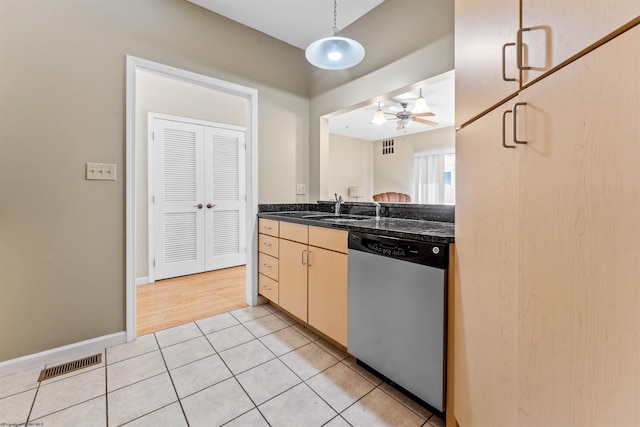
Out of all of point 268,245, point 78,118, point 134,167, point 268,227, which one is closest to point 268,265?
point 268,245

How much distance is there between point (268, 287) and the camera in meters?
2.53

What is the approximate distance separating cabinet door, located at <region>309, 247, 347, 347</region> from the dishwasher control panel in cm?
19

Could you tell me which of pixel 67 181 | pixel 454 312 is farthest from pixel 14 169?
pixel 454 312

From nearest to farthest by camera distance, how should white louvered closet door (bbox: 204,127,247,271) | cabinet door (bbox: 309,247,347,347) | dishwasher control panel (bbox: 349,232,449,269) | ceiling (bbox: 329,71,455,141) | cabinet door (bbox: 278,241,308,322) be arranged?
dishwasher control panel (bbox: 349,232,449,269) < cabinet door (bbox: 309,247,347,347) < cabinet door (bbox: 278,241,308,322) < white louvered closet door (bbox: 204,127,247,271) < ceiling (bbox: 329,71,455,141)

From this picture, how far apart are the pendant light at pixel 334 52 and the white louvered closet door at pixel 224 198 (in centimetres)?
235

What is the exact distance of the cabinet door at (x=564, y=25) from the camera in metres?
0.50

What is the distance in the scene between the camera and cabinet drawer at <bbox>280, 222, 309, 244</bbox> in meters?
2.03

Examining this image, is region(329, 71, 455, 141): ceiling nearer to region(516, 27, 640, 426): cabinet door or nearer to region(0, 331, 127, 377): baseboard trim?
region(516, 27, 640, 426): cabinet door

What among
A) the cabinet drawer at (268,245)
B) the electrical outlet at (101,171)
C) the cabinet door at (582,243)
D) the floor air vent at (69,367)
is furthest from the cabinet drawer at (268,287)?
the cabinet door at (582,243)

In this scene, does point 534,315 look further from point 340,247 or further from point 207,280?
point 207,280

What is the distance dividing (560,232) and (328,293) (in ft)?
4.58

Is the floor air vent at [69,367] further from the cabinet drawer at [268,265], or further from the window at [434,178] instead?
the window at [434,178]

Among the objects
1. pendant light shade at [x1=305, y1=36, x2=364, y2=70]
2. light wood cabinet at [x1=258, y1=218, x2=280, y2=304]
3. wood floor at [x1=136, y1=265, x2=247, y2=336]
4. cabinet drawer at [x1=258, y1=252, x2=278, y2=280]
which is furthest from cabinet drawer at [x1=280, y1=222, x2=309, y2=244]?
pendant light shade at [x1=305, y1=36, x2=364, y2=70]

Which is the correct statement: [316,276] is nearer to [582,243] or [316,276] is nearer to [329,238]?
[329,238]
